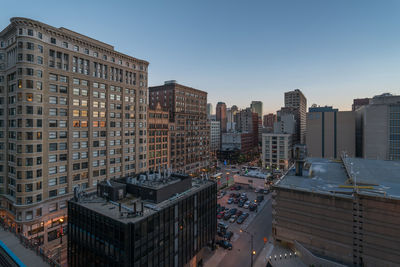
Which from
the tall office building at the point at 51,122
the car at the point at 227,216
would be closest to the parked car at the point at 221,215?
the car at the point at 227,216

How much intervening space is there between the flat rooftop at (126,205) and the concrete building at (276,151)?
100697 millimetres

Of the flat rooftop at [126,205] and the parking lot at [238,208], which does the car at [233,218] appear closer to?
the parking lot at [238,208]

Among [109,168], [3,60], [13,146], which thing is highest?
[3,60]

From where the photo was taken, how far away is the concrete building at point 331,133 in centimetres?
10144

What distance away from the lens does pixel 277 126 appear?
579 feet

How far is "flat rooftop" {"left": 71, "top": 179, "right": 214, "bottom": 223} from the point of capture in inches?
1181

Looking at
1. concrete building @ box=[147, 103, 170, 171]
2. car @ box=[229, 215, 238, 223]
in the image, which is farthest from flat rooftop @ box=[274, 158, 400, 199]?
concrete building @ box=[147, 103, 170, 171]

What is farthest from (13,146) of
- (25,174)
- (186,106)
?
(186,106)

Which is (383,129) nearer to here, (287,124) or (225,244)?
(225,244)

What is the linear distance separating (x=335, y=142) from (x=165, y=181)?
99290 millimetres

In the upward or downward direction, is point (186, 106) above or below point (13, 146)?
above

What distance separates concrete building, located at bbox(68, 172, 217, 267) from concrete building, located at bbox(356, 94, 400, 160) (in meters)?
77.0

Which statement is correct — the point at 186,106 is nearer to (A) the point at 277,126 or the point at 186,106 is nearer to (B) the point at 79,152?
(B) the point at 79,152

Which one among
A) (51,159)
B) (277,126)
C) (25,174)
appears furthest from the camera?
(277,126)
